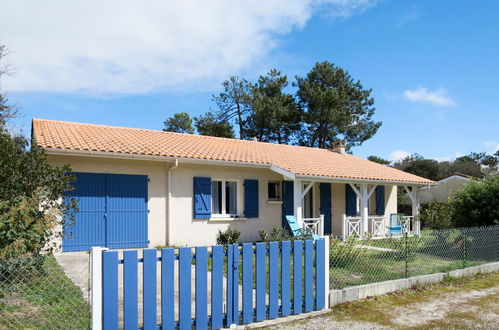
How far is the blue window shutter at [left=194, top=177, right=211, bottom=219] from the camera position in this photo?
11.4 metres

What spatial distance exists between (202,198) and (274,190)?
3.06 m

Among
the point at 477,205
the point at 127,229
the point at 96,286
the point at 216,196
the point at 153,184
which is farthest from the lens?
the point at 216,196

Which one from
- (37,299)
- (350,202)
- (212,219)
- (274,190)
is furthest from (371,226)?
(37,299)

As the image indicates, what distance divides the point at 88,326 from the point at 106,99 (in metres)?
20.6

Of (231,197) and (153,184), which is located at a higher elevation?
(153,184)

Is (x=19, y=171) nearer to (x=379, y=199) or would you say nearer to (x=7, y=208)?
(x=7, y=208)

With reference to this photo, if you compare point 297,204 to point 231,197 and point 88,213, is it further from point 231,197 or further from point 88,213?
point 88,213

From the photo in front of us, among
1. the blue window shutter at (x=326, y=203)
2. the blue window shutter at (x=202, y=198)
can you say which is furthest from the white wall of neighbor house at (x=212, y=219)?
the blue window shutter at (x=326, y=203)

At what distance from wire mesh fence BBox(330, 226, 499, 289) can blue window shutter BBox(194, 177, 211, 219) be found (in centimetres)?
481

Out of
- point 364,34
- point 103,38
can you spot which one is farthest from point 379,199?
point 103,38

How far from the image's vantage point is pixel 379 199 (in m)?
16.1

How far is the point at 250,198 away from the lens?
12391 mm

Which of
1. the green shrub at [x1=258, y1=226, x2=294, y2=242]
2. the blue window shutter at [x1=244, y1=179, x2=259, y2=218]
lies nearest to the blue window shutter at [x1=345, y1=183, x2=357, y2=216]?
the green shrub at [x1=258, y1=226, x2=294, y2=242]

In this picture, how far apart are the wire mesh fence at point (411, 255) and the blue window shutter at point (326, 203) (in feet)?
19.4
